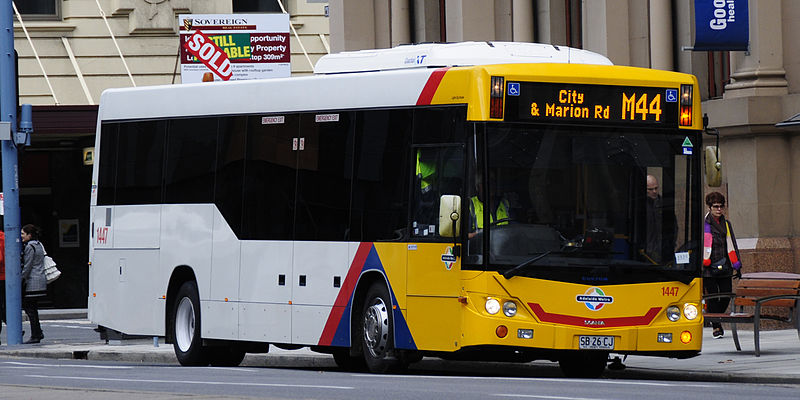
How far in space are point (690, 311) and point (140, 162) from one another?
7.34 metres

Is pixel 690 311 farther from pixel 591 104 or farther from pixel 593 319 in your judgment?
pixel 591 104

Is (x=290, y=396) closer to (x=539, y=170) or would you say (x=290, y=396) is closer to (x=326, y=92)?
(x=539, y=170)

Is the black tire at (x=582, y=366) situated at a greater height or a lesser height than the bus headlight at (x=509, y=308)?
lesser

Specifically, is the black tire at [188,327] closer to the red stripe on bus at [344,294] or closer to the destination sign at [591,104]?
the red stripe on bus at [344,294]

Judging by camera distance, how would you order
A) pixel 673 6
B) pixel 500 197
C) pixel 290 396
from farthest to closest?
pixel 673 6
pixel 500 197
pixel 290 396

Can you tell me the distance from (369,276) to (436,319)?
1.22 meters

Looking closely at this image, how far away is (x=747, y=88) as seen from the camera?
2219 cm

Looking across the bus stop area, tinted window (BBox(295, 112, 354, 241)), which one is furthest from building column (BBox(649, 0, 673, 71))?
tinted window (BBox(295, 112, 354, 241))

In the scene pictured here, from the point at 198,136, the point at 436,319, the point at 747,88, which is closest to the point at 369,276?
the point at 436,319

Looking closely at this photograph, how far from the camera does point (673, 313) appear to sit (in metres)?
15.4

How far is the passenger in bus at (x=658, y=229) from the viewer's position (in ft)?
50.3

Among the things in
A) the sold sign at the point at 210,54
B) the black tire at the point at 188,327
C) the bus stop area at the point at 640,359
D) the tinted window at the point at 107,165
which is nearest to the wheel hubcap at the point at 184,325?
the black tire at the point at 188,327

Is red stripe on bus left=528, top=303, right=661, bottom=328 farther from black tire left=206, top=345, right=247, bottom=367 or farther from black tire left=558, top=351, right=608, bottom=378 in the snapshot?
black tire left=206, top=345, right=247, bottom=367

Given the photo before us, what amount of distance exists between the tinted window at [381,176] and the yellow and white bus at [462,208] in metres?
0.02
